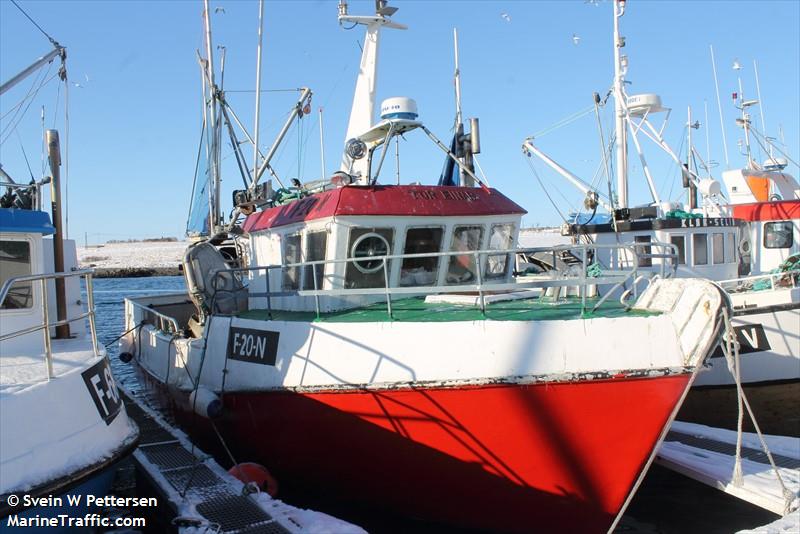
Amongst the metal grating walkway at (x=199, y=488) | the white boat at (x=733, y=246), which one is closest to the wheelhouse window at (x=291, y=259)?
the metal grating walkway at (x=199, y=488)

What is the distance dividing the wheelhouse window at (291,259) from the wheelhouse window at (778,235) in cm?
1209

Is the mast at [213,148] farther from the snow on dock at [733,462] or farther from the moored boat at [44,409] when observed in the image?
the snow on dock at [733,462]

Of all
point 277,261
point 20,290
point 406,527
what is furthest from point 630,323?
point 20,290

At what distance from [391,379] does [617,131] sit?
11571mm

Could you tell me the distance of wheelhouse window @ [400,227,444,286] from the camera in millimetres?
8039

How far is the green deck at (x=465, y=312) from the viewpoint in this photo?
6422 millimetres

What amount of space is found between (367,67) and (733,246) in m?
8.90

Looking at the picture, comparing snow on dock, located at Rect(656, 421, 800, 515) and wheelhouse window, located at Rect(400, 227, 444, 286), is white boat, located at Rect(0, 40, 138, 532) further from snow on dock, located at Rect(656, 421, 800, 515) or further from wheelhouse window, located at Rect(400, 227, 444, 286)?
snow on dock, located at Rect(656, 421, 800, 515)

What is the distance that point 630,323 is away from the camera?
233 inches

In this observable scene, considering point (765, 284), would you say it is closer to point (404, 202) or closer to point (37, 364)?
point (404, 202)

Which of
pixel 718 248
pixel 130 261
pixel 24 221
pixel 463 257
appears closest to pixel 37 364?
pixel 24 221

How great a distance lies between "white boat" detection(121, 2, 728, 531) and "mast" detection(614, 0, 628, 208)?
7.29 m

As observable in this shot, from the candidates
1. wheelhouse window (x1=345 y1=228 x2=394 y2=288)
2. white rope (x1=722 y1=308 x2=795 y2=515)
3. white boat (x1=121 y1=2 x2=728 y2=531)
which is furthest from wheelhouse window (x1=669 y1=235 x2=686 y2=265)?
wheelhouse window (x1=345 y1=228 x2=394 y2=288)

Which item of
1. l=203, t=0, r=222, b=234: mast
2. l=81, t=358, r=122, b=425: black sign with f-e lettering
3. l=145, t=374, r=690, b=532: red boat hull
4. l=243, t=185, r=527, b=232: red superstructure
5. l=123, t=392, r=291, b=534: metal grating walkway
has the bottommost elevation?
l=123, t=392, r=291, b=534: metal grating walkway
